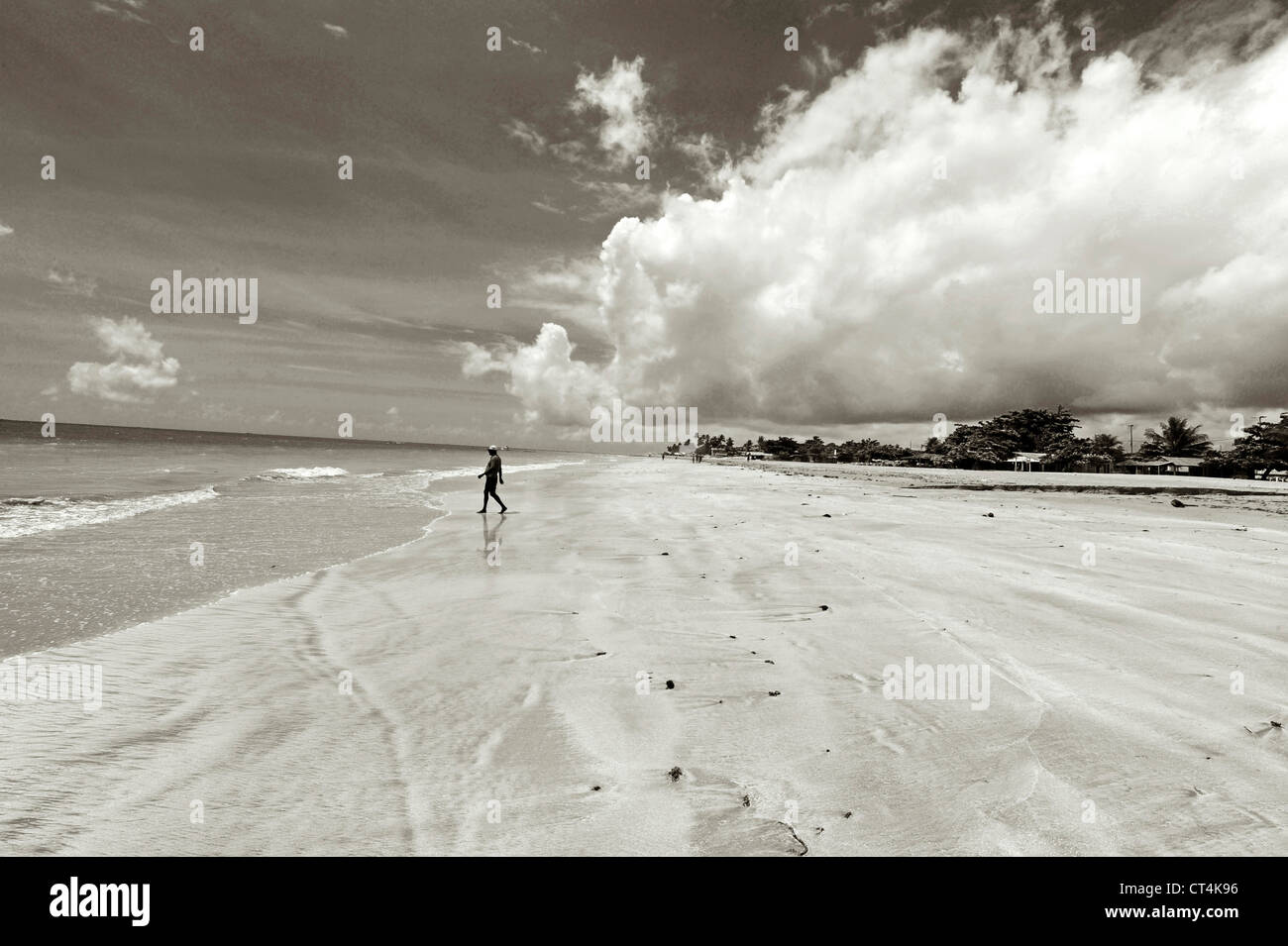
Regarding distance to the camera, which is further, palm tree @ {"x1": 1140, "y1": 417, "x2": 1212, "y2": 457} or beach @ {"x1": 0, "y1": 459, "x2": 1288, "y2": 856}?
palm tree @ {"x1": 1140, "y1": 417, "x2": 1212, "y2": 457}

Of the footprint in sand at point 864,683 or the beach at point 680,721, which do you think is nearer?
the beach at point 680,721

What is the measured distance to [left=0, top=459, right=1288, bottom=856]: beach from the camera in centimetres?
287

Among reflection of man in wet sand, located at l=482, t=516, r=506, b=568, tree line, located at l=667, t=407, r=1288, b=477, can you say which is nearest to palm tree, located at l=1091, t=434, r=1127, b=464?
tree line, located at l=667, t=407, r=1288, b=477

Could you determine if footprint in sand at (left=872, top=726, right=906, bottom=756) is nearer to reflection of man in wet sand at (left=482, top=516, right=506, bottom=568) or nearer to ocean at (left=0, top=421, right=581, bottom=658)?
reflection of man in wet sand at (left=482, top=516, right=506, bottom=568)

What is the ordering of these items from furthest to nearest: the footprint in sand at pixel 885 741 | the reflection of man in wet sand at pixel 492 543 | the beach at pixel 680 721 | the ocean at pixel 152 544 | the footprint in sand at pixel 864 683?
the reflection of man in wet sand at pixel 492 543 → the ocean at pixel 152 544 → the footprint in sand at pixel 864 683 → the footprint in sand at pixel 885 741 → the beach at pixel 680 721

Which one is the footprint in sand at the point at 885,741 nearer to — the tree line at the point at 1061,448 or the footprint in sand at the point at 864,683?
the footprint in sand at the point at 864,683

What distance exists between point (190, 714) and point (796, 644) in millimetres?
5019

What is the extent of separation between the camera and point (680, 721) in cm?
410

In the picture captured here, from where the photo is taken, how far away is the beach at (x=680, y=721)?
9.41 feet

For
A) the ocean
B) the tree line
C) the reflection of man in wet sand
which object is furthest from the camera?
the tree line

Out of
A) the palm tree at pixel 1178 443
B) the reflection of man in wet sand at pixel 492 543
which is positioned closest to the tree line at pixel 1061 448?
the palm tree at pixel 1178 443
